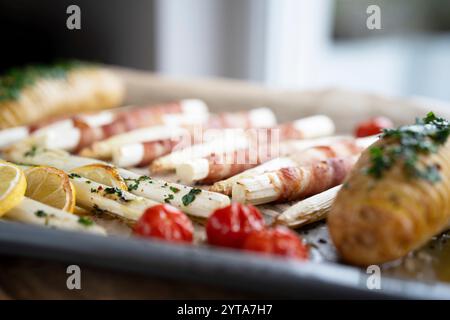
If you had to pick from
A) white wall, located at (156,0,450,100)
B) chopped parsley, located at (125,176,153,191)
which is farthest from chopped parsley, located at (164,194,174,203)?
white wall, located at (156,0,450,100)

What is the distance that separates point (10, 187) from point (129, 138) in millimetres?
1032

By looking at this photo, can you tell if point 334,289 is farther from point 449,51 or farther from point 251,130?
point 449,51

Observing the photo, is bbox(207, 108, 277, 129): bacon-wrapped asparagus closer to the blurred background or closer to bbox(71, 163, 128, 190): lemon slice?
bbox(71, 163, 128, 190): lemon slice

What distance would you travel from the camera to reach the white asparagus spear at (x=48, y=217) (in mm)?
1537

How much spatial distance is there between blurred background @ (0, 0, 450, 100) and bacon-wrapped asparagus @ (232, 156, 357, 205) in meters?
2.62

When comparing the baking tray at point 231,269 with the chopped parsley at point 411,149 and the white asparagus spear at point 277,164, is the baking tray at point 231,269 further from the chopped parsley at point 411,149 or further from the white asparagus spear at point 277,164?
the white asparagus spear at point 277,164

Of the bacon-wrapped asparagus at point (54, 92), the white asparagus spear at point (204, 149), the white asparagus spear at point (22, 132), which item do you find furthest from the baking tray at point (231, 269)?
the bacon-wrapped asparagus at point (54, 92)

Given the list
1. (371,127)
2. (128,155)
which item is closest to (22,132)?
(128,155)

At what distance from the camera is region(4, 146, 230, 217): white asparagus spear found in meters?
1.78

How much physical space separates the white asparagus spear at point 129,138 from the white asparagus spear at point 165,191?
0.24m

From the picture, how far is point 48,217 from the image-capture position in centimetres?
159

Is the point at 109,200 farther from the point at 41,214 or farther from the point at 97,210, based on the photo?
the point at 41,214

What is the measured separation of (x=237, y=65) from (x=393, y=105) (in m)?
2.33
